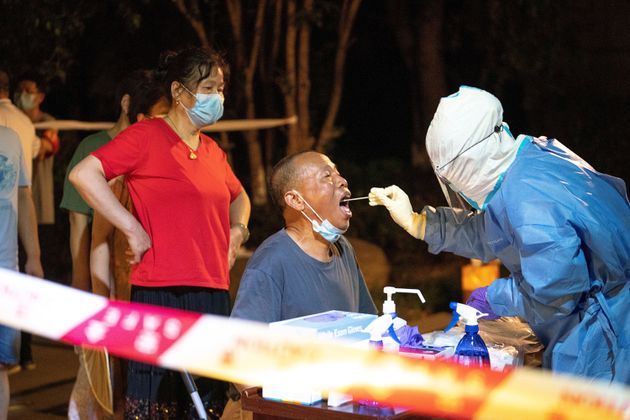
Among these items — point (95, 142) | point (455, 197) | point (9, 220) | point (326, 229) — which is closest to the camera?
point (455, 197)

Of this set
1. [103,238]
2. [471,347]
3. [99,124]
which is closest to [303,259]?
[471,347]

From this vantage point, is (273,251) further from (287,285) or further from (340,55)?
(340,55)

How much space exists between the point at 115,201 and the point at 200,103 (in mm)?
626

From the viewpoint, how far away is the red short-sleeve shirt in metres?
5.11

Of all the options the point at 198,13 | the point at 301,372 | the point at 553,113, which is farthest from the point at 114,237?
the point at 553,113

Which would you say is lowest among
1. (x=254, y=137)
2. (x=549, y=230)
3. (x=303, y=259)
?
(x=254, y=137)

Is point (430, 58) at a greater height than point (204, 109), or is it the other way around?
point (204, 109)

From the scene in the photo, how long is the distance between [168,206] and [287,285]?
34.3 inches

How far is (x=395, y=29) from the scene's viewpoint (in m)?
14.2

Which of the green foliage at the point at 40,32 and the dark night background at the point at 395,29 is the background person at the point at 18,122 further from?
the dark night background at the point at 395,29

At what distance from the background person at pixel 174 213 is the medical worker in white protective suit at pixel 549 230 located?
4.99 feet

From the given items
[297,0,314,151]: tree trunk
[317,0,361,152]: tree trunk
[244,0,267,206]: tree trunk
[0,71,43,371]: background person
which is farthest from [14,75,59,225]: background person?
[317,0,361,152]: tree trunk

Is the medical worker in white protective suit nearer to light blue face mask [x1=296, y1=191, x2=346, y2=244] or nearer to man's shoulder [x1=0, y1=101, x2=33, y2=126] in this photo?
light blue face mask [x1=296, y1=191, x2=346, y2=244]

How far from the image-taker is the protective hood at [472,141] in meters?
3.90
